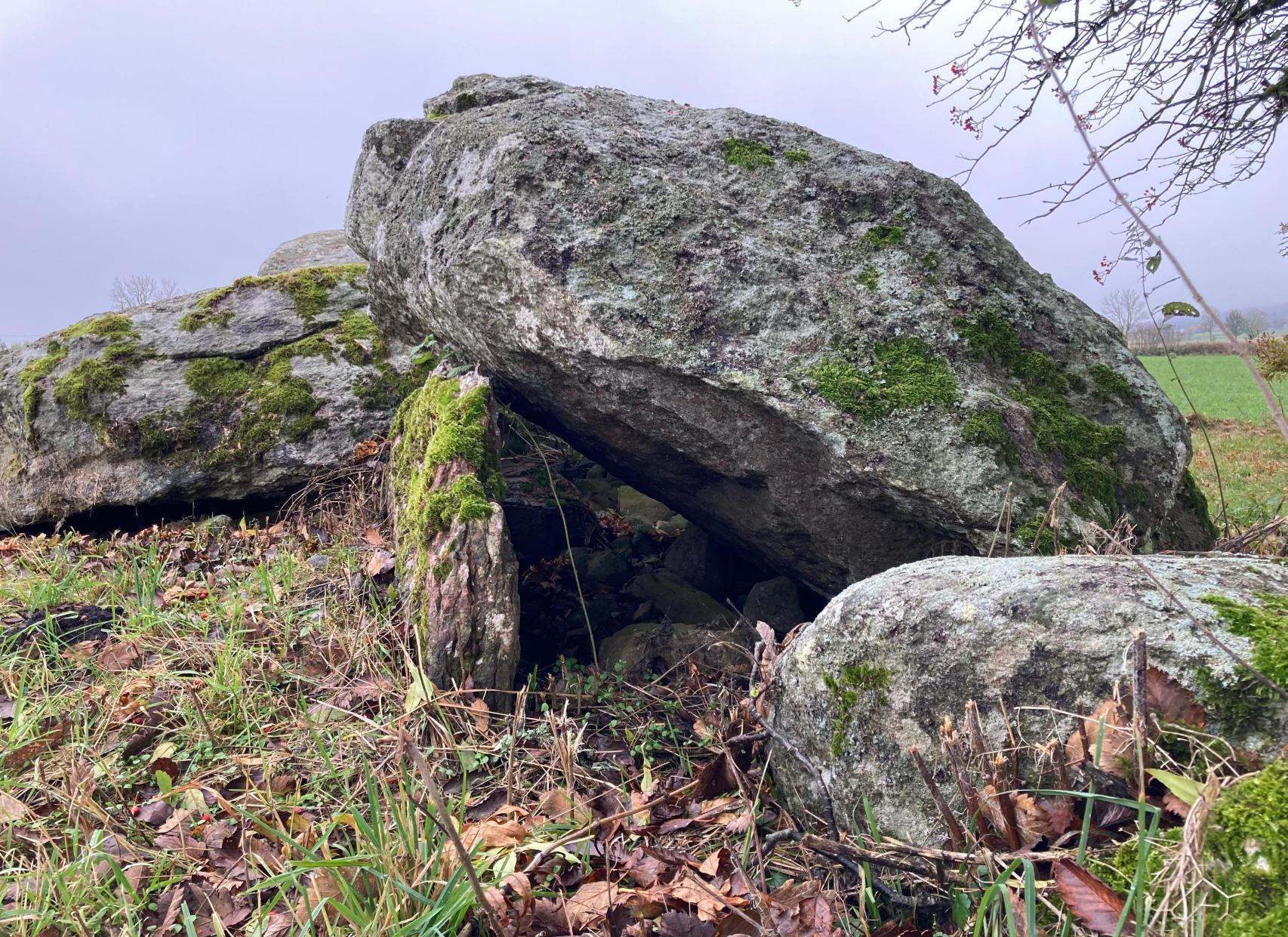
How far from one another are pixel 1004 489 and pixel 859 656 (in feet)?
4.33

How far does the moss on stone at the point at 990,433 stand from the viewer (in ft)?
10.6

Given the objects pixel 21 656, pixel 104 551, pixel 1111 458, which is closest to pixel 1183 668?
pixel 1111 458

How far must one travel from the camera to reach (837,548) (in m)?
3.69

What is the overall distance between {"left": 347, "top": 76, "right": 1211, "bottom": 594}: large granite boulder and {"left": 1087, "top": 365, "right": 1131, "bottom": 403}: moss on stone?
0.04 feet

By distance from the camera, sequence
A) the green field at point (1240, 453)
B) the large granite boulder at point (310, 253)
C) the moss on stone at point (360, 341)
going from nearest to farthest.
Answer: the moss on stone at point (360, 341) < the green field at point (1240, 453) < the large granite boulder at point (310, 253)

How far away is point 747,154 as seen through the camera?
13.8 ft

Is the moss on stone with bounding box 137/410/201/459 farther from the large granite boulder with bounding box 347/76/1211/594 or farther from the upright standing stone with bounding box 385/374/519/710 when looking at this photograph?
the large granite boulder with bounding box 347/76/1211/594

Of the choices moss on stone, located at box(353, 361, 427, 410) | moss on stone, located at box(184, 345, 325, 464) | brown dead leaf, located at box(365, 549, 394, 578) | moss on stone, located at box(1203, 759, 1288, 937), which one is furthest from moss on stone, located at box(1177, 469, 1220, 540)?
moss on stone, located at box(184, 345, 325, 464)

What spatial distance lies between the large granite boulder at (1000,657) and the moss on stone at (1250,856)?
250mm

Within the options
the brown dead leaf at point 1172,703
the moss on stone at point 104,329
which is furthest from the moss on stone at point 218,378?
the brown dead leaf at point 1172,703

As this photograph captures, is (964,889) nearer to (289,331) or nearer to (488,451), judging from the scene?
(488,451)

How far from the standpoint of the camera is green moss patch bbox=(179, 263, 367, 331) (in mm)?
6391

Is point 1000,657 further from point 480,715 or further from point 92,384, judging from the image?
point 92,384

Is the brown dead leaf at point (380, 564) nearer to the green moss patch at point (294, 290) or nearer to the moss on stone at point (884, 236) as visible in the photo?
the moss on stone at point (884, 236)
